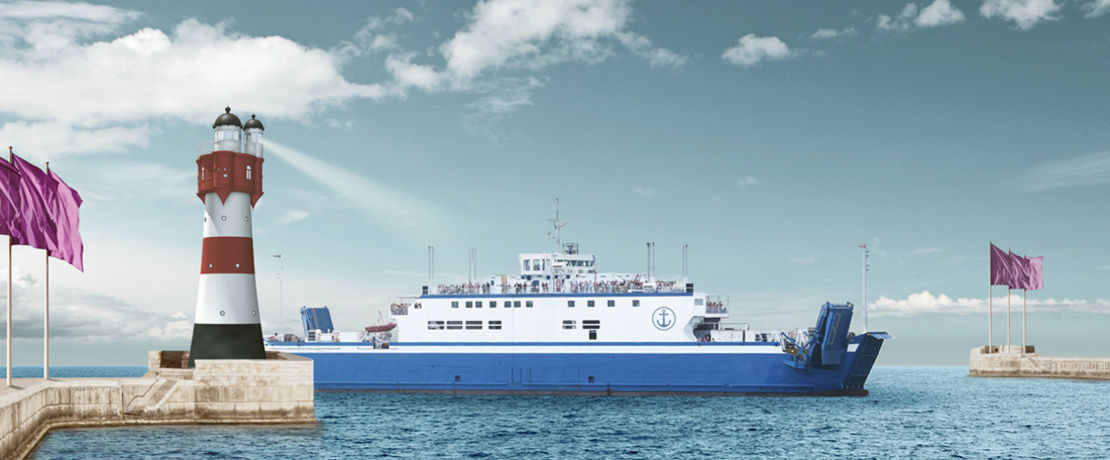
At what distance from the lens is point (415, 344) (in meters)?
43.7

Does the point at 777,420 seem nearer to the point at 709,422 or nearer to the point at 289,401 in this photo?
the point at 709,422

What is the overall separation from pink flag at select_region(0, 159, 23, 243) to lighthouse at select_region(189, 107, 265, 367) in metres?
6.78

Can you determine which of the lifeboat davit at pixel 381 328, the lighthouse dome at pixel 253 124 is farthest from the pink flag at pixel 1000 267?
the lighthouse dome at pixel 253 124

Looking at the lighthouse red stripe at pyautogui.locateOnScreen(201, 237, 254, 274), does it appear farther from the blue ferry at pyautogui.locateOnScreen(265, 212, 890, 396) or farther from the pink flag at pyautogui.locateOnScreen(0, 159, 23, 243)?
the blue ferry at pyautogui.locateOnScreen(265, 212, 890, 396)

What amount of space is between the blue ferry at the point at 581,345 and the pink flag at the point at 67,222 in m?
20.7

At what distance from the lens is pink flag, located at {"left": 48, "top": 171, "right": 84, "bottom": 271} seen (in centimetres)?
2344

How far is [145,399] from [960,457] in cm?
2204

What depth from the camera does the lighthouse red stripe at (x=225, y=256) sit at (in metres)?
28.3

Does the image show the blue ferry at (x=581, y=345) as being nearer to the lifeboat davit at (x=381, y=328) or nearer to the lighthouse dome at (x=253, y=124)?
the lifeboat davit at (x=381, y=328)

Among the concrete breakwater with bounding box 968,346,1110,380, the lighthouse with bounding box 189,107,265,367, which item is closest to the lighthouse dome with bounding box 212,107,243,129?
the lighthouse with bounding box 189,107,265,367

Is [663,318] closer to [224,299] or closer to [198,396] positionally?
[224,299]

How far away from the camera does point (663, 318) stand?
4159 cm

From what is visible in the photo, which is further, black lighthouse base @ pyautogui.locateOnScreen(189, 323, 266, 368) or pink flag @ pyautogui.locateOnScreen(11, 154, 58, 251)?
black lighthouse base @ pyautogui.locateOnScreen(189, 323, 266, 368)

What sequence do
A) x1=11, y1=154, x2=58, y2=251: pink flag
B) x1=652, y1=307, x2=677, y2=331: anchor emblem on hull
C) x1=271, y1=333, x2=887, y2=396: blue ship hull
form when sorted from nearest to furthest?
x1=11, y1=154, x2=58, y2=251: pink flag → x1=271, y1=333, x2=887, y2=396: blue ship hull → x1=652, y1=307, x2=677, y2=331: anchor emblem on hull
